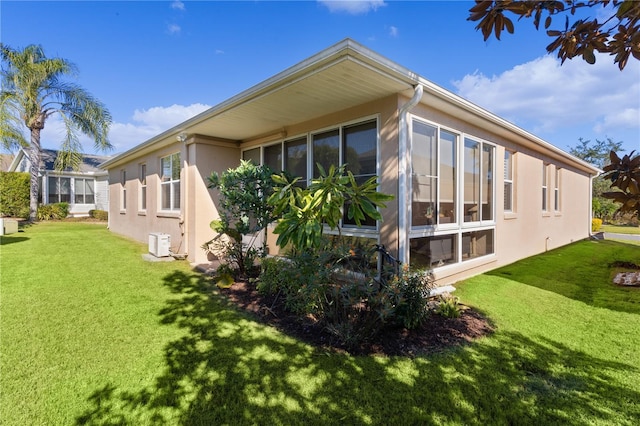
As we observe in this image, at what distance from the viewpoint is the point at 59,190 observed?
2264 cm

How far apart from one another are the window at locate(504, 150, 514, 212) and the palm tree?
68.5 feet

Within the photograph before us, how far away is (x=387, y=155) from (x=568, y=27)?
10.7ft

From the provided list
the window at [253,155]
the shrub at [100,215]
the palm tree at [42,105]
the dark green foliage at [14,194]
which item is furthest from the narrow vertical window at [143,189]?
the dark green foliage at [14,194]

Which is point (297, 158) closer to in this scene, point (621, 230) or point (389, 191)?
point (389, 191)

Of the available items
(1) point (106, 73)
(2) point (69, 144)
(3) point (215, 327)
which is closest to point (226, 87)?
(1) point (106, 73)

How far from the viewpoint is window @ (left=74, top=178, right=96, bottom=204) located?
23531mm

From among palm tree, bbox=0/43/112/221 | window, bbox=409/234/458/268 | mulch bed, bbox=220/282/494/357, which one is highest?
palm tree, bbox=0/43/112/221

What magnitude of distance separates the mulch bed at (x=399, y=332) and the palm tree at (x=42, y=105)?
18.9 metres

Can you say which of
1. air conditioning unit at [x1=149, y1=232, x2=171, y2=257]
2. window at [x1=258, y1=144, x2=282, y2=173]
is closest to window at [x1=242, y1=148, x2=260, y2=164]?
window at [x1=258, y1=144, x2=282, y2=173]

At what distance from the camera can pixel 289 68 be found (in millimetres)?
4453

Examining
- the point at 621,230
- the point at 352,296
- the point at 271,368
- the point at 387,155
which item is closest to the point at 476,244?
the point at 387,155

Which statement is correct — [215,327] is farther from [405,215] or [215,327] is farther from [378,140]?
[378,140]

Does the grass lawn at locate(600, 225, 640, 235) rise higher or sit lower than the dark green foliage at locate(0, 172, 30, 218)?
lower

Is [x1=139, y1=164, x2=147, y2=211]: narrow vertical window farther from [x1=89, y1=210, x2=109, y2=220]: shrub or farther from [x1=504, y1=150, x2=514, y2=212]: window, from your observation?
[x1=504, y1=150, x2=514, y2=212]: window
